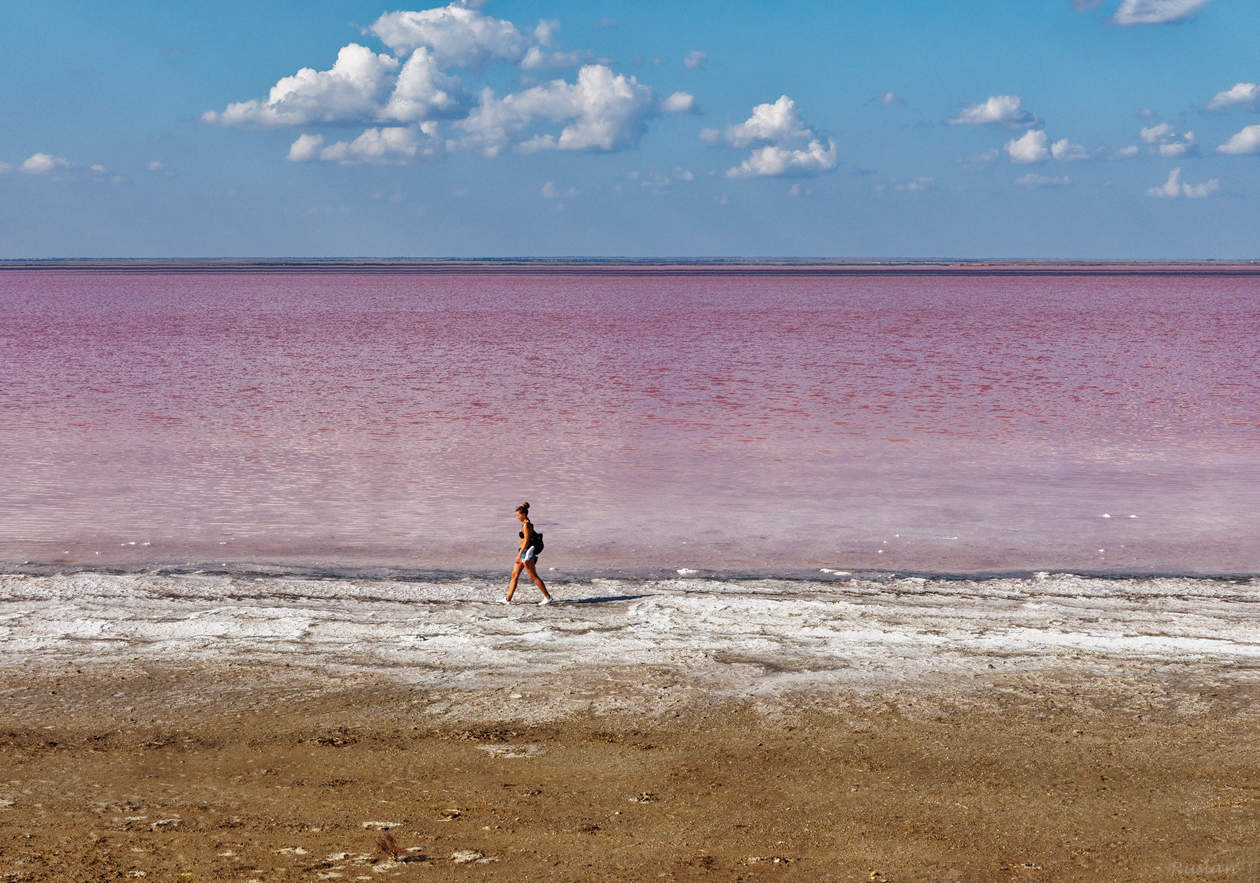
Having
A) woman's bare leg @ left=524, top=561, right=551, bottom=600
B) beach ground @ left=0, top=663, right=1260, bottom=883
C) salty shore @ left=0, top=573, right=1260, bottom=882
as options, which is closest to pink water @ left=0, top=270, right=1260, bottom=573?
woman's bare leg @ left=524, top=561, right=551, bottom=600

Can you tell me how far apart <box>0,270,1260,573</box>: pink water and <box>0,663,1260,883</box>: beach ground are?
6.51 meters

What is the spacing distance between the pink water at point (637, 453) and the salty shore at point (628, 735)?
3.82 meters

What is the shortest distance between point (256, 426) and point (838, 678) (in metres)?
25.2

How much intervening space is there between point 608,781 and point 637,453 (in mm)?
20069

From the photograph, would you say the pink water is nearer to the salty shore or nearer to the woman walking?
the woman walking

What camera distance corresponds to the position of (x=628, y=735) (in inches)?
423

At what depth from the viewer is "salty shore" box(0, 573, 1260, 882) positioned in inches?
339

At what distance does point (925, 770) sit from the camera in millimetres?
10023

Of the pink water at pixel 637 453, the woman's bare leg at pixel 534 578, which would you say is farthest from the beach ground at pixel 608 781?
the pink water at pixel 637 453

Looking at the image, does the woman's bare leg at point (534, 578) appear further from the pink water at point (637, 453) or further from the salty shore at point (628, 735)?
the pink water at point (637, 453)

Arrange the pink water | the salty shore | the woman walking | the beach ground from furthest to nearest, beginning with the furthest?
the pink water → the woman walking → the salty shore → the beach ground

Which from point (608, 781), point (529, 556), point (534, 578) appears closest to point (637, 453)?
point (534, 578)

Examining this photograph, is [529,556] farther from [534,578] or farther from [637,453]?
[637,453]

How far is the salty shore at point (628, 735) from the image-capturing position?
8602 millimetres
